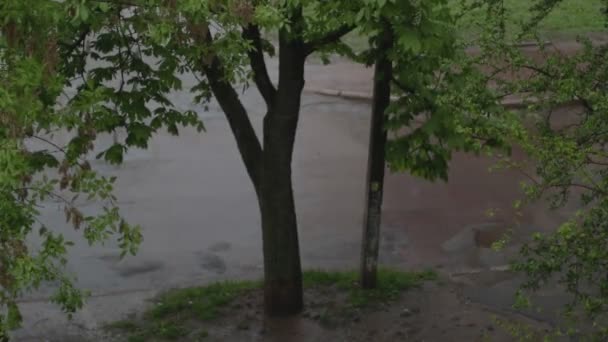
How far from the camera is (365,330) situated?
10.2 m

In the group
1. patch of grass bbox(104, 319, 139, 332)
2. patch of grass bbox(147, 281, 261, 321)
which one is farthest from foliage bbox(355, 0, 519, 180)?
patch of grass bbox(104, 319, 139, 332)

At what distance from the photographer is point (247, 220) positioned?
14.3m

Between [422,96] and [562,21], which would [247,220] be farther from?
[562,21]

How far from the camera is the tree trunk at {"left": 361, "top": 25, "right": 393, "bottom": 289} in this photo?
9.95 meters

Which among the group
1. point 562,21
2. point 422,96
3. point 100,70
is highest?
point 562,21

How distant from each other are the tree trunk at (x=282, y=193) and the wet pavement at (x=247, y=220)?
1.94 m

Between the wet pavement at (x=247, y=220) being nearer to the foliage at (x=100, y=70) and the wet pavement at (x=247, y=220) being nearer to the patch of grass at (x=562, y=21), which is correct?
the foliage at (x=100, y=70)

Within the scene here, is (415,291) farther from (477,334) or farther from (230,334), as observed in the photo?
(230,334)

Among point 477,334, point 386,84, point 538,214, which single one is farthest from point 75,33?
point 538,214

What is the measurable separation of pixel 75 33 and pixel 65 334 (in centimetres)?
363

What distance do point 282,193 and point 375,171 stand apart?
1.17m

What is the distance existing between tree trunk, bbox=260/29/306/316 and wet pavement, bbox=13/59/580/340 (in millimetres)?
1939

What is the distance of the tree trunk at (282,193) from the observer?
32.2 feet

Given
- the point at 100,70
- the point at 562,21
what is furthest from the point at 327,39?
the point at 562,21
